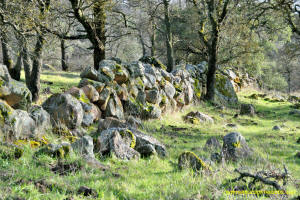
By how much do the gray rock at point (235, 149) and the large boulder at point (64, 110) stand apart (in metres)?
3.64

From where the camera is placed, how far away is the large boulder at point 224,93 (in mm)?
16614

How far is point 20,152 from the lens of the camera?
4113 mm

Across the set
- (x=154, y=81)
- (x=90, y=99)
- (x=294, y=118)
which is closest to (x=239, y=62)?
(x=294, y=118)

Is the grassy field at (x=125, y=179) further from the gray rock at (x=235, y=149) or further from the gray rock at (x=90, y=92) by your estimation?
the gray rock at (x=90, y=92)

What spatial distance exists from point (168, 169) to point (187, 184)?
1038mm

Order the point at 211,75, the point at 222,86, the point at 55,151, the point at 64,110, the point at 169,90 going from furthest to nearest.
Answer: the point at 222,86 → the point at 211,75 → the point at 169,90 → the point at 64,110 → the point at 55,151

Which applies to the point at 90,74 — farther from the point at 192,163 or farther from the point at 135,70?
the point at 192,163

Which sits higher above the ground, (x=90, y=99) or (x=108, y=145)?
(x=90, y=99)

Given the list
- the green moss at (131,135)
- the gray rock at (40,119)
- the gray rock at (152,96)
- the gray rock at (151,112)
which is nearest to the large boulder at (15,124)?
the gray rock at (40,119)

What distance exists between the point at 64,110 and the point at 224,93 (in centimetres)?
1326

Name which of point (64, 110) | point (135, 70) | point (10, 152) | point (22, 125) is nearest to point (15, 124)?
point (22, 125)

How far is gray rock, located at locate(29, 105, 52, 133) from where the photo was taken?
209 inches

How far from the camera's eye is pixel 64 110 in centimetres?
614

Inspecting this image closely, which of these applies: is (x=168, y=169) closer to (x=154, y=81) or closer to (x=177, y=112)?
(x=154, y=81)
